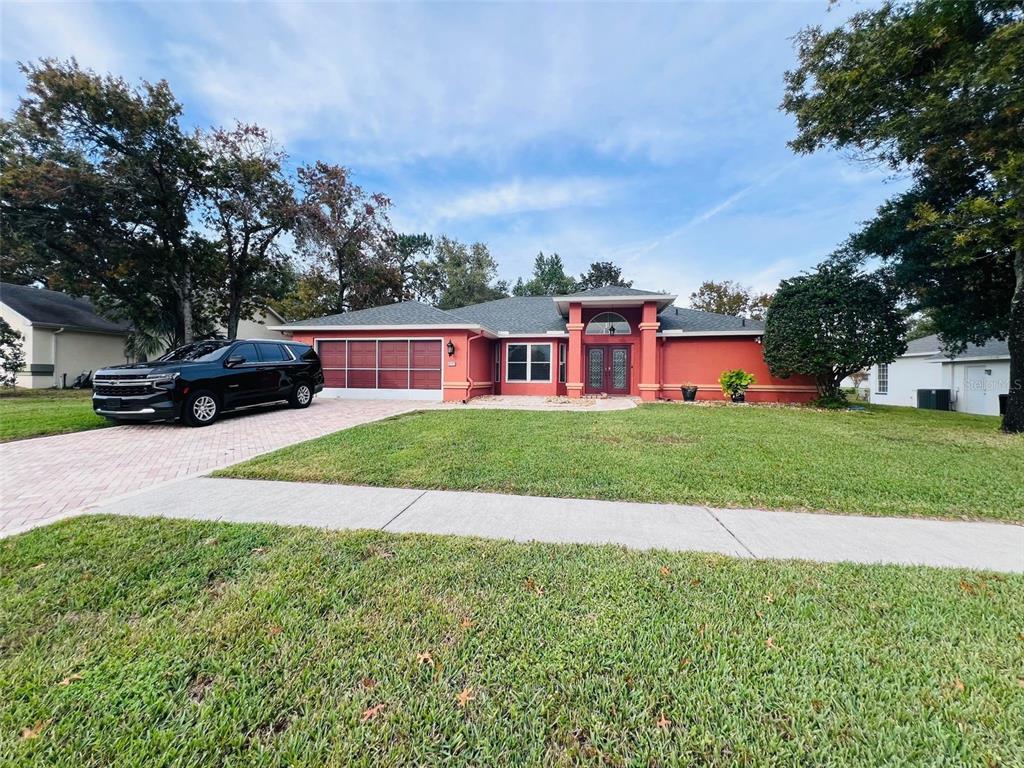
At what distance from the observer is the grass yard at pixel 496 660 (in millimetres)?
1465

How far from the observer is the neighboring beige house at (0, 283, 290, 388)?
17703mm

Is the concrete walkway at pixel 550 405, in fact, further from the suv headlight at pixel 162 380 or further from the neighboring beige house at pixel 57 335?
the neighboring beige house at pixel 57 335

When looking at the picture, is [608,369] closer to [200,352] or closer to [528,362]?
[528,362]

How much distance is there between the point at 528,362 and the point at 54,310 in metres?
23.3

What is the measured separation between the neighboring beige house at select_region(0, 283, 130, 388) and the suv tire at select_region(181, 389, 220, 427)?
15887mm

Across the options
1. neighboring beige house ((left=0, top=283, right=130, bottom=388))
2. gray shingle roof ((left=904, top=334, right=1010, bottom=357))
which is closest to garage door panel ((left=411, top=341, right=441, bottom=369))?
neighboring beige house ((left=0, top=283, right=130, bottom=388))

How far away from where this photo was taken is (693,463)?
18.2 feet

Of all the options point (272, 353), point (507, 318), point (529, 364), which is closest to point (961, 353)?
point (529, 364)

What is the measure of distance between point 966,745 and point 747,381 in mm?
13923

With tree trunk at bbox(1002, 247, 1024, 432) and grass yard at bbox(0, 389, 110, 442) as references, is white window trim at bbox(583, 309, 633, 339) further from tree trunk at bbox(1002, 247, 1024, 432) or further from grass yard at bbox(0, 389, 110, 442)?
grass yard at bbox(0, 389, 110, 442)

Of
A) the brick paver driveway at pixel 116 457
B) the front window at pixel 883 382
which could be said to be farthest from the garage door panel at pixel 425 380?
the front window at pixel 883 382

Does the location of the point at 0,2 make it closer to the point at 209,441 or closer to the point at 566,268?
the point at 209,441

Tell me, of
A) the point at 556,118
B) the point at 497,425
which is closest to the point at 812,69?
the point at 556,118

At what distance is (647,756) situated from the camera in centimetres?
142
